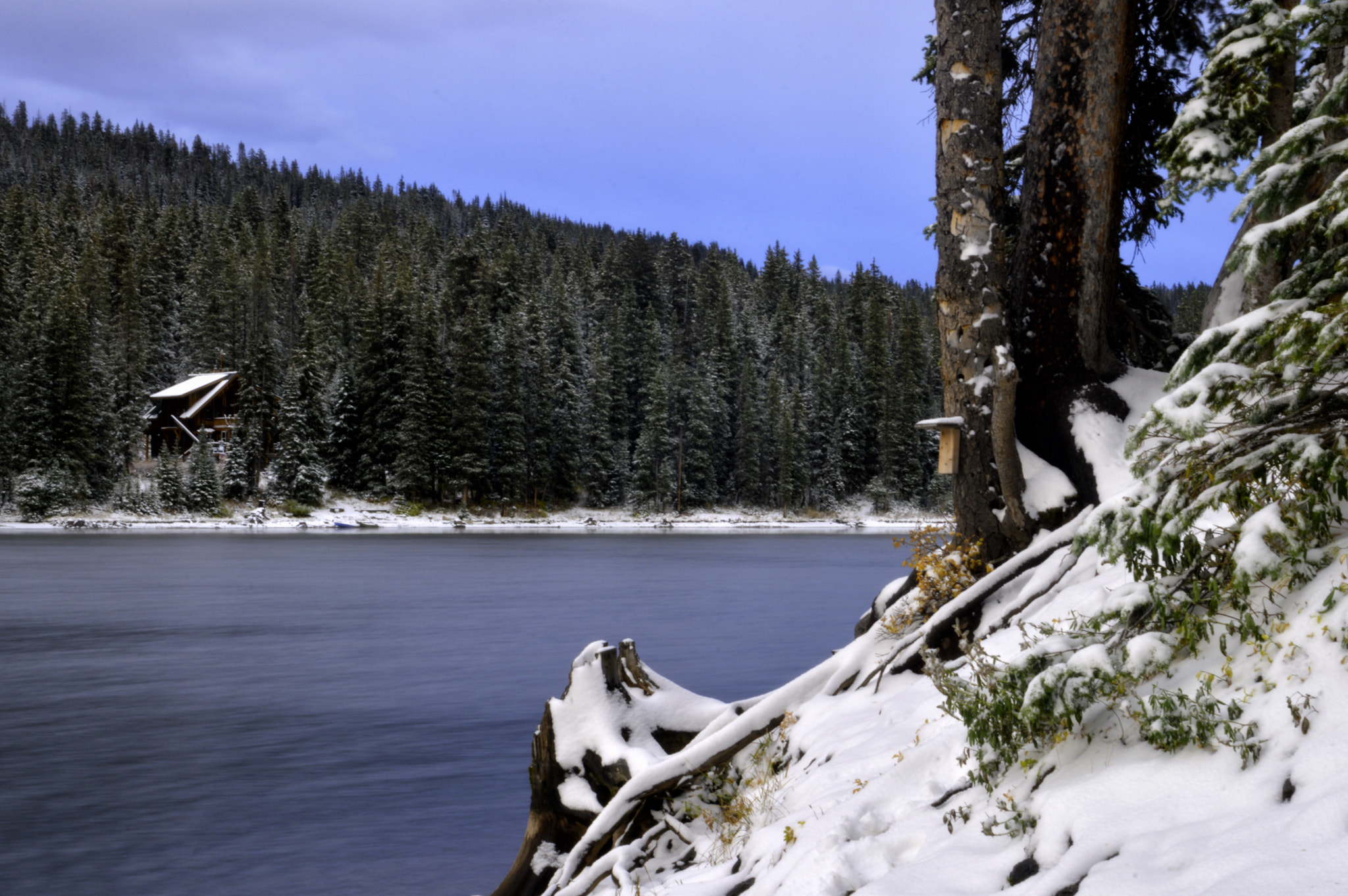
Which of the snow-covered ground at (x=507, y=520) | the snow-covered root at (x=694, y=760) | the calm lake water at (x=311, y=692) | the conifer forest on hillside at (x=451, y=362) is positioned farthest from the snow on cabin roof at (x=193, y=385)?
the snow-covered root at (x=694, y=760)

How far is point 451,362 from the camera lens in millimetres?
66500

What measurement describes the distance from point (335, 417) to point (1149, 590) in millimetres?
64044

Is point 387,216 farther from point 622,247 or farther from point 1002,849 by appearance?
point 1002,849

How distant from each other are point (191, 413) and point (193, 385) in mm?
3532

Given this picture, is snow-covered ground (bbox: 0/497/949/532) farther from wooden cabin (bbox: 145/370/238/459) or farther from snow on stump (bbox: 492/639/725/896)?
snow on stump (bbox: 492/639/725/896)

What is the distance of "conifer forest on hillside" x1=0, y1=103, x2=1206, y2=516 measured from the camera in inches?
2414

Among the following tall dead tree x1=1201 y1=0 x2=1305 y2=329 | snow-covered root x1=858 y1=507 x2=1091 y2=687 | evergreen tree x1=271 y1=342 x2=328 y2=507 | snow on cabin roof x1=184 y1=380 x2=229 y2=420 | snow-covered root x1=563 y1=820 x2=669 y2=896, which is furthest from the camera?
snow on cabin roof x1=184 y1=380 x2=229 y2=420

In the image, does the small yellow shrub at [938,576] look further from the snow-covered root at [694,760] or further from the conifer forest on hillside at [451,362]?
the conifer forest on hillside at [451,362]

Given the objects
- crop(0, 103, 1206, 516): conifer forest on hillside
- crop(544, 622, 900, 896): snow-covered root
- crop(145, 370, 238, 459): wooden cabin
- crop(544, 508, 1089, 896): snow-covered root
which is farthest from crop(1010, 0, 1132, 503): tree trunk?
crop(145, 370, 238, 459): wooden cabin

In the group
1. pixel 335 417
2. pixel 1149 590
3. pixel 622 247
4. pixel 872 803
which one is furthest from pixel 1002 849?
pixel 622 247

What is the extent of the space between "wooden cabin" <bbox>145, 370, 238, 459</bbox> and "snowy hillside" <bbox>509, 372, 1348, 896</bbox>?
220 feet

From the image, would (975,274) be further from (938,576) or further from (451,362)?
(451,362)

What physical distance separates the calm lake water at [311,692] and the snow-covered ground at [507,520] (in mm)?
18053

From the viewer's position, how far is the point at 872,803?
4246 millimetres
